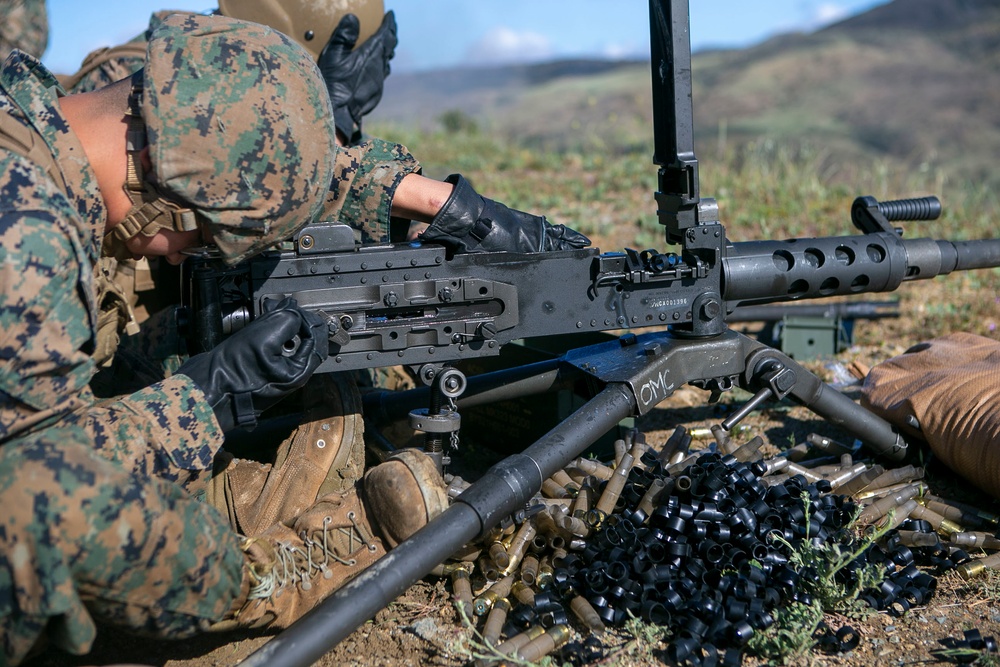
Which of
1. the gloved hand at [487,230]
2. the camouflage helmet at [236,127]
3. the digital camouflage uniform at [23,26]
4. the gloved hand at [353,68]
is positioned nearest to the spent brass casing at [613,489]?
the gloved hand at [487,230]

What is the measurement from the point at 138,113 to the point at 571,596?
7.05ft

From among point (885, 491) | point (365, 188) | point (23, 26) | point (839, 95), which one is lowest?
point (885, 491)

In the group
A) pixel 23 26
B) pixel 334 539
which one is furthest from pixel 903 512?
pixel 23 26

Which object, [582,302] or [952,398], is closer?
[582,302]

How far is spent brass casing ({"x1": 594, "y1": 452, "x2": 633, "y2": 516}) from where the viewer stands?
350 centimetres

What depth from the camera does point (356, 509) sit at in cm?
328

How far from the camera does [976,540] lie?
3473 millimetres

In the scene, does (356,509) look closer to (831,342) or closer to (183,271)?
(183,271)

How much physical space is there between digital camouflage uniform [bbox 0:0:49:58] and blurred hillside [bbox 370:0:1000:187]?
14.9 m

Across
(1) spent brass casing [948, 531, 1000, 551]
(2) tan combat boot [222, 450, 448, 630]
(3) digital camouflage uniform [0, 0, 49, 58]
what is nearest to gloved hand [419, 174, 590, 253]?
(2) tan combat boot [222, 450, 448, 630]

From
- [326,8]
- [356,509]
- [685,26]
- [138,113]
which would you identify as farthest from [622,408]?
[326,8]

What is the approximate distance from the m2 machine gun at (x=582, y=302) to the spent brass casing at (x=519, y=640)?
1.18 ft

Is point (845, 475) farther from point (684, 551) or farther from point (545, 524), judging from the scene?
point (545, 524)

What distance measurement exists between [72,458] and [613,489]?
1947 mm
